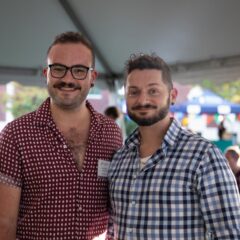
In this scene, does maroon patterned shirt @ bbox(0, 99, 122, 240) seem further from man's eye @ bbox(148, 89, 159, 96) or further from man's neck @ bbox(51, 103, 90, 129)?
man's eye @ bbox(148, 89, 159, 96)

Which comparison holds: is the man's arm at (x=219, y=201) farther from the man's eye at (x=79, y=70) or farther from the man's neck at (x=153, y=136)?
the man's eye at (x=79, y=70)

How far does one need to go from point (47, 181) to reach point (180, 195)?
0.50 metres

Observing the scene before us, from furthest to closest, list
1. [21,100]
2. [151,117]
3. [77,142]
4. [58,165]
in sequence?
[21,100], [77,142], [58,165], [151,117]

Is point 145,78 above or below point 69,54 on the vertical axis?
below

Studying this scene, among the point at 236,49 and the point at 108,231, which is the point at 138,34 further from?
the point at 108,231

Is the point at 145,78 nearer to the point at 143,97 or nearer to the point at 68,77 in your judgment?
the point at 143,97

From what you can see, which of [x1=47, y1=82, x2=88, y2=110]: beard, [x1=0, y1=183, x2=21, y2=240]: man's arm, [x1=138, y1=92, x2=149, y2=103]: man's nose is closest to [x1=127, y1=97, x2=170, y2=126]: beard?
[x1=138, y1=92, x2=149, y2=103]: man's nose

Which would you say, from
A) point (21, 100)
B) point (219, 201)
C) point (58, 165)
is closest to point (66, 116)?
point (58, 165)

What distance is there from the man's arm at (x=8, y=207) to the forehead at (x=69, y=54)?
1.67ft

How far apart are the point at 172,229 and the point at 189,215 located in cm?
7

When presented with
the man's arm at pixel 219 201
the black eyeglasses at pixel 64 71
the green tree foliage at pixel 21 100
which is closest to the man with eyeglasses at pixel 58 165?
the black eyeglasses at pixel 64 71

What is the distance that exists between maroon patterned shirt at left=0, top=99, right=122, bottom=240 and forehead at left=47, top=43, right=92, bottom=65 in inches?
9.1

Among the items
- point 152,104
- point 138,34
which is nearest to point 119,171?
point 152,104

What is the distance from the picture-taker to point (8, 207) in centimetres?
146
